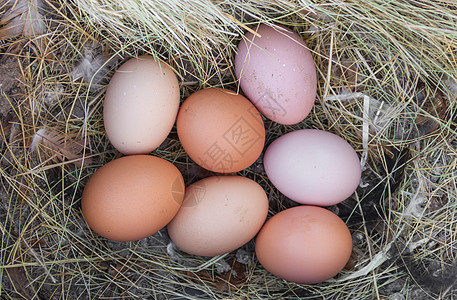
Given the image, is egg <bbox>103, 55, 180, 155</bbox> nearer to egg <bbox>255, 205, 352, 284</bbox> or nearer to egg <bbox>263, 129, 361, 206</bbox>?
egg <bbox>263, 129, 361, 206</bbox>

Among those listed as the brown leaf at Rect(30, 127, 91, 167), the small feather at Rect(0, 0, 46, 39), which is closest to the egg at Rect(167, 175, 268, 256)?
the brown leaf at Rect(30, 127, 91, 167)

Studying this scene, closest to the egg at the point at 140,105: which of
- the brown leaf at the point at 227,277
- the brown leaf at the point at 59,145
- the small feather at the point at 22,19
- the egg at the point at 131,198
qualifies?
the egg at the point at 131,198

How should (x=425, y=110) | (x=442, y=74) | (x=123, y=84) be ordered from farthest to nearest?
1. (x=425, y=110)
2. (x=442, y=74)
3. (x=123, y=84)

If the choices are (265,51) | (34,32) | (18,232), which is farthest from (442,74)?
(18,232)

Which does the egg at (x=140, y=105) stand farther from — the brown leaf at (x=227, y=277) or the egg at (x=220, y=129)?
the brown leaf at (x=227, y=277)

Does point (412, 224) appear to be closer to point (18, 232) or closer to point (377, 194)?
point (377, 194)

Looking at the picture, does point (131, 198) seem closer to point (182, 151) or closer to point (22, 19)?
point (182, 151)
